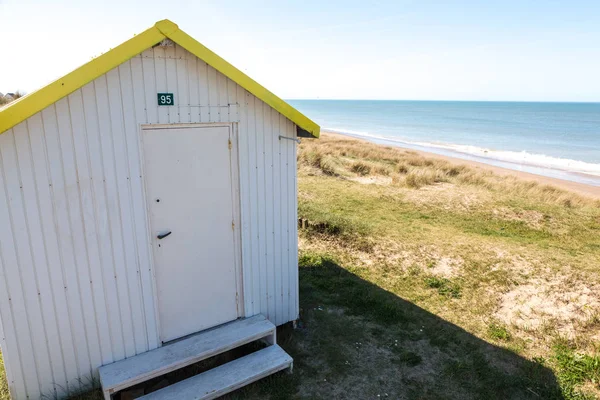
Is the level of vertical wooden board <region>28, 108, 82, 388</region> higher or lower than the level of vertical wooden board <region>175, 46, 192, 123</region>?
lower

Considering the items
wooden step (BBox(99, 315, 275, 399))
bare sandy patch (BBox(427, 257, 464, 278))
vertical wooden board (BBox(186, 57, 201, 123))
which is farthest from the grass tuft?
vertical wooden board (BBox(186, 57, 201, 123))

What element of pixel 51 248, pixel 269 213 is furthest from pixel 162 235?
pixel 269 213

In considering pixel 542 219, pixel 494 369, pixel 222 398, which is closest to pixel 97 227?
pixel 222 398

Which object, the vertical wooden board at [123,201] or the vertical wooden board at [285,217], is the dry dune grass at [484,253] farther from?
the vertical wooden board at [123,201]

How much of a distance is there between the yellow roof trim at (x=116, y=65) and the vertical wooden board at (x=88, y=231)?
11.2 inches

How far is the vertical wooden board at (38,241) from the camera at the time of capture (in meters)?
3.68

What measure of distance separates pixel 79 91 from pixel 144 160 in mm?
893

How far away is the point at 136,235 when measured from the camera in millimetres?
4414

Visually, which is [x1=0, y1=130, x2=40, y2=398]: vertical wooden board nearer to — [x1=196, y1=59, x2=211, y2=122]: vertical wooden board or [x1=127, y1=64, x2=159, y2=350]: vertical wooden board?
[x1=127, y1=64, x2=159, y2=350]: vertical wooden board

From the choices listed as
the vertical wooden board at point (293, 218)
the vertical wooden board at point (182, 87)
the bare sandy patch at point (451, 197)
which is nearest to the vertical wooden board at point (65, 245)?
the vertical wooden board at point (182, 87)

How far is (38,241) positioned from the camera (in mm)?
3891

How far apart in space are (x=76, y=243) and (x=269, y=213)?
2.30m

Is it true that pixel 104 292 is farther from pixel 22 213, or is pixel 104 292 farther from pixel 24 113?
pixel 24 113

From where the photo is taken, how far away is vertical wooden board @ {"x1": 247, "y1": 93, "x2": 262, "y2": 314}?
4.95 m
